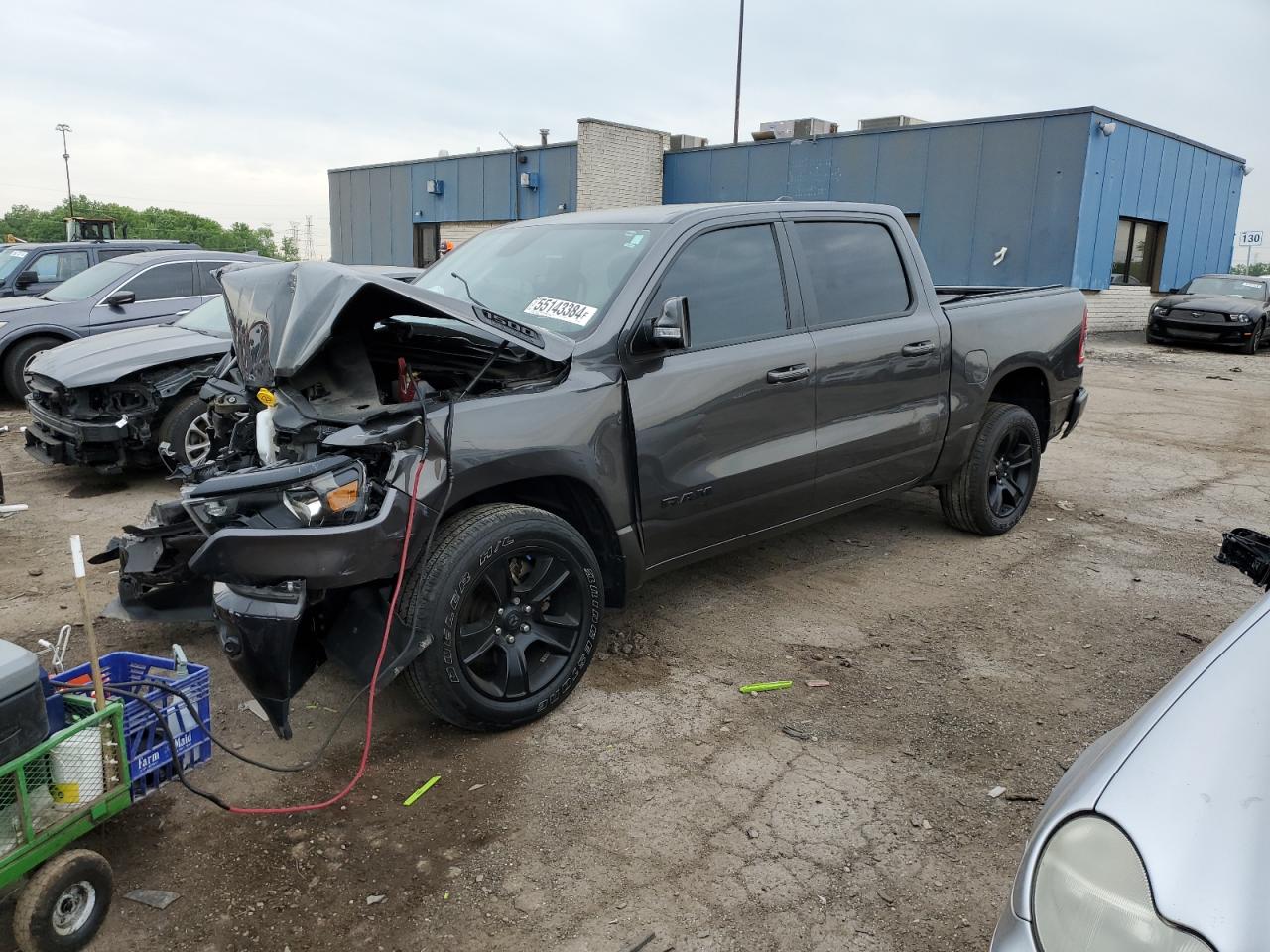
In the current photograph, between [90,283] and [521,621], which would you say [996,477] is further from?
[90,283]

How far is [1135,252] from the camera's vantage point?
2167 centimetres

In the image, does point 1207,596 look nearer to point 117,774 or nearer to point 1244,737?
point 1244,737

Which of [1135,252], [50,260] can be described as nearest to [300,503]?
[50,260]

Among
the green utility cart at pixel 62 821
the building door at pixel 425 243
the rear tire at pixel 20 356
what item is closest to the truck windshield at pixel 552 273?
the green utility cart at pixel 62 821

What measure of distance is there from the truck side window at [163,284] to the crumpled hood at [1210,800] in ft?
32.4

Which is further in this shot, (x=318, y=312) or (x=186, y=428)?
(x=186, y=428)

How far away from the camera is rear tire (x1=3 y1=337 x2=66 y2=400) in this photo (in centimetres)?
969

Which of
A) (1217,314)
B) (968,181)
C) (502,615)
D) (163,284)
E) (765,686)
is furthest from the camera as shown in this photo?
(968,181)

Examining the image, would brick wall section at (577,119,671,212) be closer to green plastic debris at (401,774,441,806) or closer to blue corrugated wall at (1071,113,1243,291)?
blue corrugated wall at (1071,113,1243,291)

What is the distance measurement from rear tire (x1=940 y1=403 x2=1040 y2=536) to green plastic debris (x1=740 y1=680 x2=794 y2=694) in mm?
2203

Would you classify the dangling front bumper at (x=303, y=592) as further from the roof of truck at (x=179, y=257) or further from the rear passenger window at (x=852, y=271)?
the roof of truck at (x=179, y=257)

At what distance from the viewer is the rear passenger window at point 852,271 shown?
14.7ft

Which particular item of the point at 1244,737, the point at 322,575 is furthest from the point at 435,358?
the point at 1244,737

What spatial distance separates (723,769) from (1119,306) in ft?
69.4
